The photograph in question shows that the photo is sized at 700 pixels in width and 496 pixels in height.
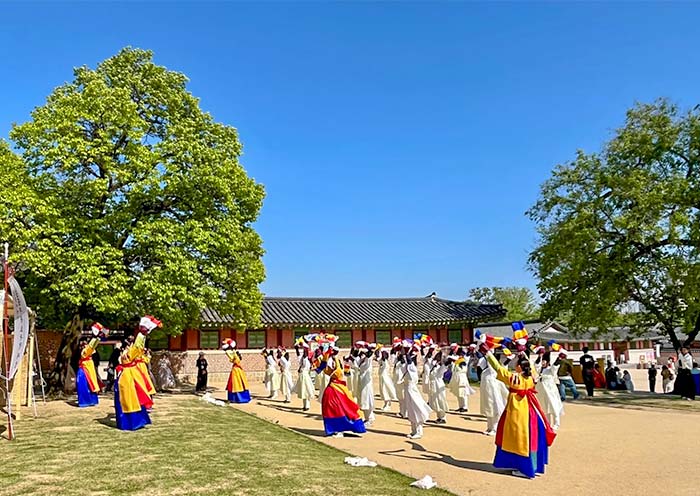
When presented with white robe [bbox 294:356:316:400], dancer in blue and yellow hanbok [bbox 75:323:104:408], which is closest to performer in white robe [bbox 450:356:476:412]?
white robe [bbox 294:356:316:400]

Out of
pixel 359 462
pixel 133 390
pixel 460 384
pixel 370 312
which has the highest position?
pixel 370 312

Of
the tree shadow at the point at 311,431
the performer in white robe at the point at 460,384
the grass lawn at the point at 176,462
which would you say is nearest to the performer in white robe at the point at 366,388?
the tree shadow at the point at 311,431

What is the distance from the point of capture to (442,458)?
9.62m

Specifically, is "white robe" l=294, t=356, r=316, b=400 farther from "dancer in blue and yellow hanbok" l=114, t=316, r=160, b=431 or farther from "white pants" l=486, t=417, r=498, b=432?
"white pants" l=486, t=417, r=498, b=432

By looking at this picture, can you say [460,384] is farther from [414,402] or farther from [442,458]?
[442,458]

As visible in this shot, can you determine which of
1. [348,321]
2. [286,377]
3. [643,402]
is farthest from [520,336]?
[348,321]

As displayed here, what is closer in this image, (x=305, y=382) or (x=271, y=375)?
(x=305, y=382)

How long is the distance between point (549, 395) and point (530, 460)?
4445 mm

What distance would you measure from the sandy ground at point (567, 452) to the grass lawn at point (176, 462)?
814 millimetres

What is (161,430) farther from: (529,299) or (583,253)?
(529,299)

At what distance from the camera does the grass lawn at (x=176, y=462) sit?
718cm

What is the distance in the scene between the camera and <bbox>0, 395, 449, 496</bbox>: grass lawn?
7.18 metres

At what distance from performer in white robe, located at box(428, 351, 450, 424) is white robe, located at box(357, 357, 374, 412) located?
1766 millimetres

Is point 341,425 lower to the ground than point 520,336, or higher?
lower
